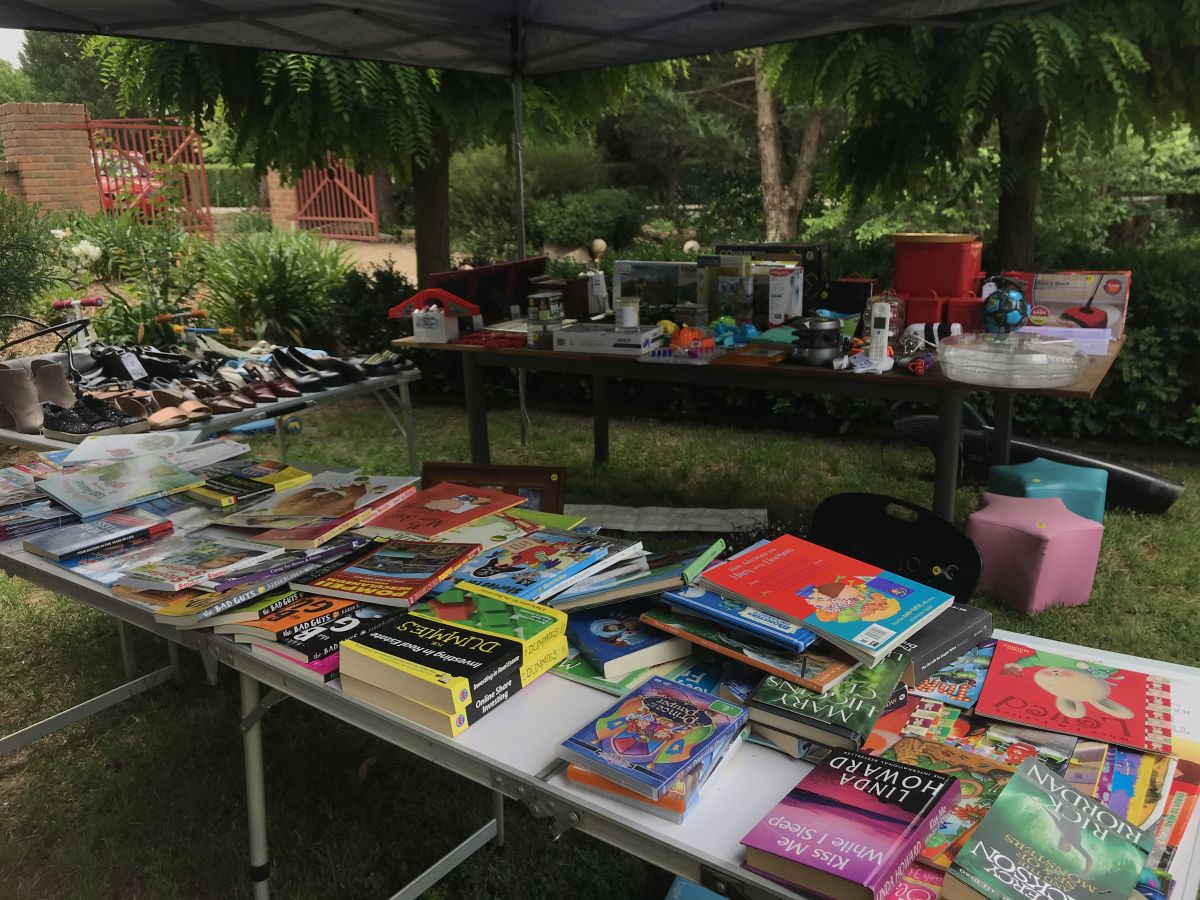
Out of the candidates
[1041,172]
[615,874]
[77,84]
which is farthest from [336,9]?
[77,84]

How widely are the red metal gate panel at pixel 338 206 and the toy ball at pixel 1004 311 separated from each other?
12.3 m

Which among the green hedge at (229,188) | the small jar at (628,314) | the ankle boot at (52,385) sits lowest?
the ankle boot at (52,385)

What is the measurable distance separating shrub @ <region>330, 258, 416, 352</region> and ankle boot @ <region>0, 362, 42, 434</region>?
3.26 meters

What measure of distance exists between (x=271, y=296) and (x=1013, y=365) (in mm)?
5407

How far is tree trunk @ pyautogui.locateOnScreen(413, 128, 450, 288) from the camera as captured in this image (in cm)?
600

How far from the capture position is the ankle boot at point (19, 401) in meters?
3.12

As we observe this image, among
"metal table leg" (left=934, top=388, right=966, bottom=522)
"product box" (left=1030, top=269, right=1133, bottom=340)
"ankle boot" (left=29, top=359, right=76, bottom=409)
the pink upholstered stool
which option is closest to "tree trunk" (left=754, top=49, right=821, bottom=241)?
"product box" (left=1030, top=269, right=1133, bottom=340)

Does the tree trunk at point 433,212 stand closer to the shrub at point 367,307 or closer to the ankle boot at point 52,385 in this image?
the shrub at point 367,307

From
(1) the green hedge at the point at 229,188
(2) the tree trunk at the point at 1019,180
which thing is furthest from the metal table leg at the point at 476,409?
(1) the green hedge at the point at 229,188

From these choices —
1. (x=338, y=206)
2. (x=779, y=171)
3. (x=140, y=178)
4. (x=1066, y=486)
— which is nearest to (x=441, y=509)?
(x=1066, y=486)

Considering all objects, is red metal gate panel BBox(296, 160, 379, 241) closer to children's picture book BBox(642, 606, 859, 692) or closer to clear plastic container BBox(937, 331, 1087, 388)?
clear plastic container BBox(937, 331, 1087, 388)

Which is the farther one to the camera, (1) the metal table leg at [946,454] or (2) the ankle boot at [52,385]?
(2) the ankle boot at [52,385]

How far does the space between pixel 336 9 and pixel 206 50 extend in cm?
154

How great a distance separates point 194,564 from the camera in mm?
1845
